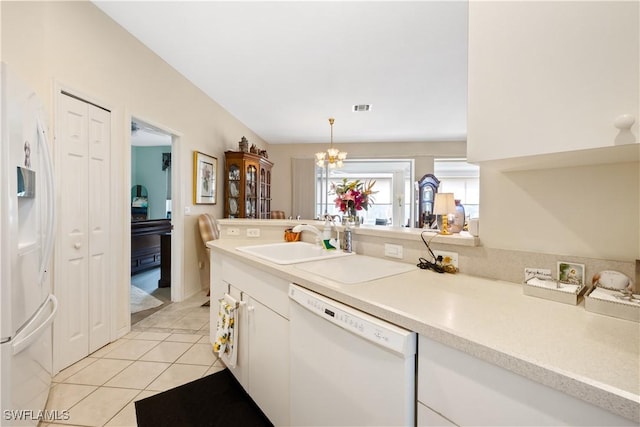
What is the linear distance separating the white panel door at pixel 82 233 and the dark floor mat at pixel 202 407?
84 centimetres

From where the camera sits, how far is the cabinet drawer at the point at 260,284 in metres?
1.23

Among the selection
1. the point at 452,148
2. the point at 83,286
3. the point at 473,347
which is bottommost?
the point at 83,286

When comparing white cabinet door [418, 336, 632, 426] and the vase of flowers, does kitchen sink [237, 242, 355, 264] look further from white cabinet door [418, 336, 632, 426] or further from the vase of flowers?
white cabinet door [418, 336, 632, 426]

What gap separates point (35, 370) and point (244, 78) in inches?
121

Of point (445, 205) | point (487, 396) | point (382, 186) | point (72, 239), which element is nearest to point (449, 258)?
point (445, 205)

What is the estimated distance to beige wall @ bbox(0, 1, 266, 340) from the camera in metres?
1.70

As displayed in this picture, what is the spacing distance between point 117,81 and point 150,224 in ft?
9.95

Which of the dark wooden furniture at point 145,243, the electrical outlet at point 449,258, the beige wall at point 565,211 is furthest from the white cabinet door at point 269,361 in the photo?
the dark wooden furniture at point 145,243

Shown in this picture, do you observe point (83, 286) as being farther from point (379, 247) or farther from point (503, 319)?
point (503, 319)

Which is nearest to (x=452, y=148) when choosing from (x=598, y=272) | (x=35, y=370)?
(x=598, y=272)

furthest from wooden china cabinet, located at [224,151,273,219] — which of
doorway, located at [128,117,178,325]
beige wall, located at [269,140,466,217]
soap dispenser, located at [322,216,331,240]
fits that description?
soap dispenser, located at [322,216,331,240]

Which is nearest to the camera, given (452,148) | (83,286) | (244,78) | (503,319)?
(503,319)

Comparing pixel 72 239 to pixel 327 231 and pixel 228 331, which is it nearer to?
pixel 228 331

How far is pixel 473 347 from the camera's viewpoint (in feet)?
2.00
